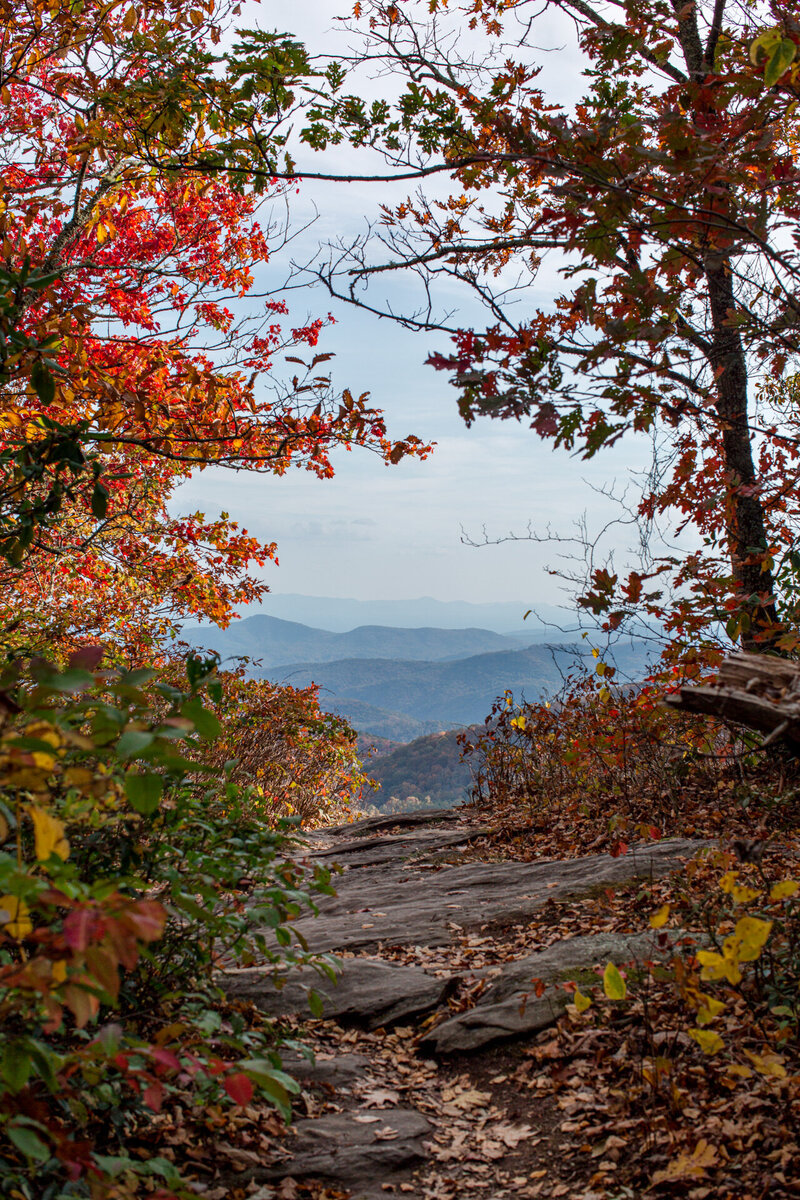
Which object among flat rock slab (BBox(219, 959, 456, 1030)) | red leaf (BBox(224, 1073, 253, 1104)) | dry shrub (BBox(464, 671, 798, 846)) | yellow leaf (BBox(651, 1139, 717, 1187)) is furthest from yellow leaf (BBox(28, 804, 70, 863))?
dry shrub (BBox(464, 671, 798, 846))

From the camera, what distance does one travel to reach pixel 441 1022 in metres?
3.71

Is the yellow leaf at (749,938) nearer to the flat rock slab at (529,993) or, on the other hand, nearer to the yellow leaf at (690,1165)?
the yellow leaf at (690,1165)

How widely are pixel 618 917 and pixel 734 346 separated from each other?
353 cm

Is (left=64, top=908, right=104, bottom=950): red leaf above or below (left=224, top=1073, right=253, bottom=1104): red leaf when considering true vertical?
above

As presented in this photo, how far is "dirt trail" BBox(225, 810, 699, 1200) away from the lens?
2650 millimetres

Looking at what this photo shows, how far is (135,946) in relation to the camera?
4.00ft

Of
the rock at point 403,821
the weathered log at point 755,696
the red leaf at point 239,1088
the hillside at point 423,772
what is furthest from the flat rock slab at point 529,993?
the hillside at point 423,772

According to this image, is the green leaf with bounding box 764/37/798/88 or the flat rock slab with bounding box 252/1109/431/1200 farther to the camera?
the flat rock slab with bounding box 252/1109/431/1200

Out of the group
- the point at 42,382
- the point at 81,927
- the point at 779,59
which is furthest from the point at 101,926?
the point at 779,59

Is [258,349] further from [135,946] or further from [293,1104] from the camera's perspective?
[135,946]

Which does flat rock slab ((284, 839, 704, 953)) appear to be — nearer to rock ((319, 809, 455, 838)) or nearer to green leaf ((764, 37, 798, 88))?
rock ((319, 809, 455, 838))

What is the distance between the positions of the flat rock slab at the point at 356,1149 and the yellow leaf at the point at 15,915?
5.83ft

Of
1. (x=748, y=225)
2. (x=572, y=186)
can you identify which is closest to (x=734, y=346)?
(x=748, y=225)

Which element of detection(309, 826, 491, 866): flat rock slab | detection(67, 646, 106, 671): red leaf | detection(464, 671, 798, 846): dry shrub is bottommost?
detection(309, 826, 491, 866): flat rock slab
